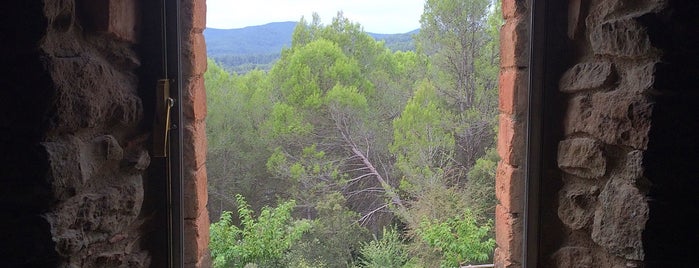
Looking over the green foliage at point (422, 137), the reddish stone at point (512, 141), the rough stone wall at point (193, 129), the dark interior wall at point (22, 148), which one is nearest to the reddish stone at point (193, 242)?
the rough stone wall at point (193, 129)

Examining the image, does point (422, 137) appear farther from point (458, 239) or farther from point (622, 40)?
point (622, 40)

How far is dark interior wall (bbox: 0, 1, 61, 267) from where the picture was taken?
2.54ft

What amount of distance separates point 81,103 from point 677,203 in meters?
1.00

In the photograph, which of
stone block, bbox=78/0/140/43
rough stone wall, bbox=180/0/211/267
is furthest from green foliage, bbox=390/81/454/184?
stone block, bbox=78/0/140/43

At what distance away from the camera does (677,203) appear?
96cm

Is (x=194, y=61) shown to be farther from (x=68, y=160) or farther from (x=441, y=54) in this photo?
(x=441, y=54)

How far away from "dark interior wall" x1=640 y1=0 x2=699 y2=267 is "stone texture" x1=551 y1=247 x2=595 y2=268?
168mm

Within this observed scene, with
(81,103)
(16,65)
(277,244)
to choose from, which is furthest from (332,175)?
(16,65)

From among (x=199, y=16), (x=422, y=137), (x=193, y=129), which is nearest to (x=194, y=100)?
(x=193, y=129)

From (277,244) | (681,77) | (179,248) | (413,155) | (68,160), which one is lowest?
(277,244)

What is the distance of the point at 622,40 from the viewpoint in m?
1.01

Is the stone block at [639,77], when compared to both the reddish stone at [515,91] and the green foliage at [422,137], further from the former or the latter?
the green foliage at [422,137]

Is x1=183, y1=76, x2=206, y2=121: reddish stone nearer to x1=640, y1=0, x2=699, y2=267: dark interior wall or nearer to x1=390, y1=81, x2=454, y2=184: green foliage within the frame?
x1=390, y1=81, x2=454, y2=184: green foliage

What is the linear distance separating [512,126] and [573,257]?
1.04 ft
